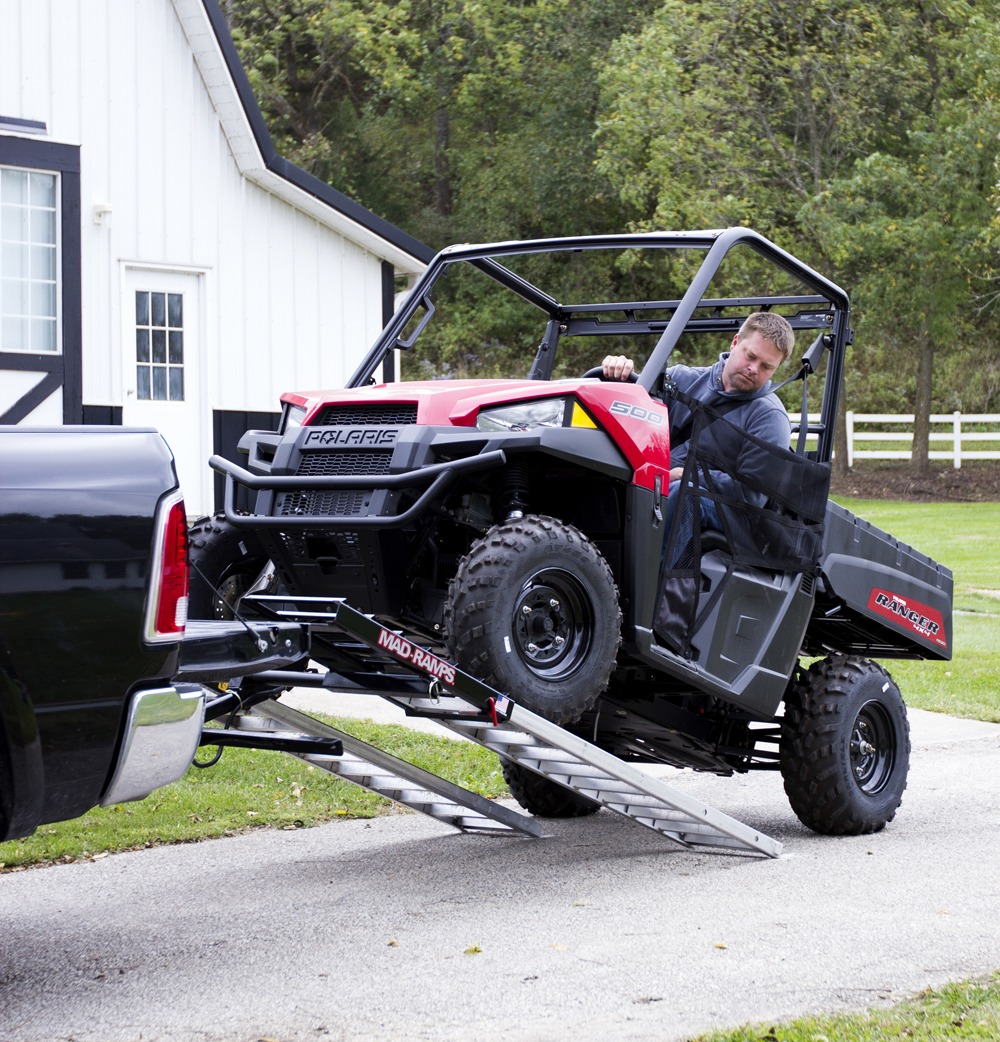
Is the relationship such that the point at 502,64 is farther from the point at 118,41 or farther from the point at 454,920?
the point at 454,920

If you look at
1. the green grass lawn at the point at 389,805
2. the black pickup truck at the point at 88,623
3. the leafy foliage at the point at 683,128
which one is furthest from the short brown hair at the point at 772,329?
the leafy foliage at the point at 683,128

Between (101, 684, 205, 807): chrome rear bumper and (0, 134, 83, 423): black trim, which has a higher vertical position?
(0, 134, 83, 423): black trim

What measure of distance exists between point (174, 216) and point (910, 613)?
958 centimetres

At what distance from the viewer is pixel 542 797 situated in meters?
7.35

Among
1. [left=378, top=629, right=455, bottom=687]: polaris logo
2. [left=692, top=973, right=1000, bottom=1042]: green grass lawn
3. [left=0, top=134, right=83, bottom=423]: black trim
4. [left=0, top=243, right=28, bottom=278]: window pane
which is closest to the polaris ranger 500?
[left=378, top=629, right=455, bottom=687]: polaris logo

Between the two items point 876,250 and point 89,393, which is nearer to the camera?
point 89,393

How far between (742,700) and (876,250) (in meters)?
25.7

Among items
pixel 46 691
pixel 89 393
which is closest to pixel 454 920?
pixel 46 691

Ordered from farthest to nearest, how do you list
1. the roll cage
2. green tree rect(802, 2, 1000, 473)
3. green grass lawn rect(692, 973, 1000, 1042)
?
green tree rect(802, 2, 1000, 473), the roll cage, green grass lawn rect(692, 973, 1000, 1042)

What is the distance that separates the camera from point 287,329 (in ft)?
51.2

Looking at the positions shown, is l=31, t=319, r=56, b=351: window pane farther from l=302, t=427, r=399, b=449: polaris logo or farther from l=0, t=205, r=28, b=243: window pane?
l=302, t=427, r=399, b=449: polaris logo

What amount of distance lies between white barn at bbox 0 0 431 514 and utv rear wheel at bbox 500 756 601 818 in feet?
24.2

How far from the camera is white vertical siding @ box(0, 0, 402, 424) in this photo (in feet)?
45.9

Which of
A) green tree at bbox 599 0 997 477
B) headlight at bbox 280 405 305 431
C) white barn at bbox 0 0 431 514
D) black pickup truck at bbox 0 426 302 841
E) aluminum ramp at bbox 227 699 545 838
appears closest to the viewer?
black pickup truck at bbox 0 426 302 841
